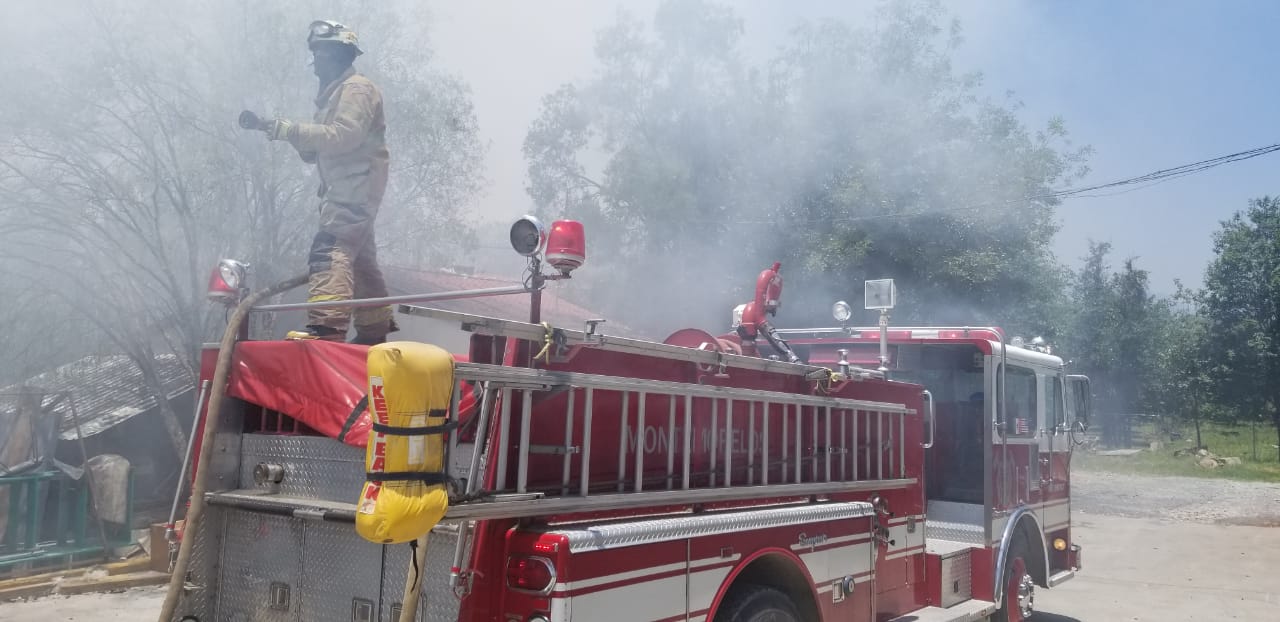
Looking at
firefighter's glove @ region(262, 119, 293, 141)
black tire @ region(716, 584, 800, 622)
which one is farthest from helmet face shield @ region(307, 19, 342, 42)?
black tire @ region(716, 584, 800, 622)

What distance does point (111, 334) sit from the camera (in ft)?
32.6

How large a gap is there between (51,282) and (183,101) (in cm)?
241

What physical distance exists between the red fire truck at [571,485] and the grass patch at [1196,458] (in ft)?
67.6

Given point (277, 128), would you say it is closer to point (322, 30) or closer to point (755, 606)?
point (322, 30)

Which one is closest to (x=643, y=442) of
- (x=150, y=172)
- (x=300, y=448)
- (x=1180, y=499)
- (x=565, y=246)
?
(x=565, y=246)

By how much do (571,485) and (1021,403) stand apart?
4608 mm

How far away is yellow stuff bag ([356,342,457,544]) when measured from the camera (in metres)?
2.38

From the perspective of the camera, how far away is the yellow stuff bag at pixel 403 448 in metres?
2.38

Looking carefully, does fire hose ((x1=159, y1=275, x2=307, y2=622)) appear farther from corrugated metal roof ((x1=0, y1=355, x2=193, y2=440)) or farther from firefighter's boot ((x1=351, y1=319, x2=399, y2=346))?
corrugated metal roof ((x1=0, y1=355, x2=193, y2=440))

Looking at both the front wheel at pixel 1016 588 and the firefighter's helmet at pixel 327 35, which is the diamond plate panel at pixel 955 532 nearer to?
the front wheel at pixel 1016 588

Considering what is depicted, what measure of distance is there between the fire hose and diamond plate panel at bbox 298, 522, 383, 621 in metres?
0.41

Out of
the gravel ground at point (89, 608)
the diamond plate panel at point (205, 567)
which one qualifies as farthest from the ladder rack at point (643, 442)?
the gravel ground at point (89, 608)

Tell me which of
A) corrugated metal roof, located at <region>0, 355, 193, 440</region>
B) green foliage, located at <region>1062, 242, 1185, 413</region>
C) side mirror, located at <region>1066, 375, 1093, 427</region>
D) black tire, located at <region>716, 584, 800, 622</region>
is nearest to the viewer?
black tire, located at <region>716, 584, 800, 622</region>

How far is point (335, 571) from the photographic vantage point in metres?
3.38
